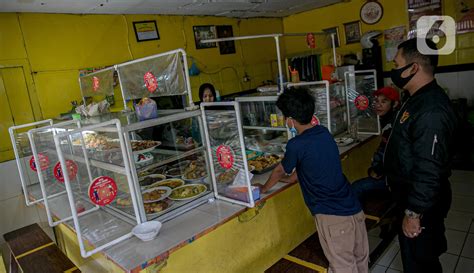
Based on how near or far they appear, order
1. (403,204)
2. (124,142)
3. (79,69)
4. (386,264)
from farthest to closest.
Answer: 1. (79,69)
2. (386,264)
3. (403,204)
4. (124,142)

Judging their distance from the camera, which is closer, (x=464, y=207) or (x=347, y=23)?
(x=464, y=207)

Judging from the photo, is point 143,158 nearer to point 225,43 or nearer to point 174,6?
point 174,6

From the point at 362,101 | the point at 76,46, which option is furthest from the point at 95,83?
the point at 362,101

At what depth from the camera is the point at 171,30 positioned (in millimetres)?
5133

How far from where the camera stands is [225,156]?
2.18 m

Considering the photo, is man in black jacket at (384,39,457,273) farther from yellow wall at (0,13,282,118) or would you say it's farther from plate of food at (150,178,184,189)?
yellow wall at (0,13,282,118)

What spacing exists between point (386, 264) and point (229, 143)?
1.97 m

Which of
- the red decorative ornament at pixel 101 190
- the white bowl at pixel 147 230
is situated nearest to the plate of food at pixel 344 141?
the white bowl at pixel 147 230

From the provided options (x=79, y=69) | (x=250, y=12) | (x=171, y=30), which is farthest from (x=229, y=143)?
(x=250, y=12)

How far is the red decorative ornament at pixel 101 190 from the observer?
180cm

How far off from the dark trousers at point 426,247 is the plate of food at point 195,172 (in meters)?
1.47

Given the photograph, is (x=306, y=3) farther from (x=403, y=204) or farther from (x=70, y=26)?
(x=403, y=204)

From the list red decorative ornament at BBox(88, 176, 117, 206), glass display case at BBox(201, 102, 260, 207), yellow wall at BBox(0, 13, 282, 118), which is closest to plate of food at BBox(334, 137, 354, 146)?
glass display case at BBox(201, 102, 260, 207)

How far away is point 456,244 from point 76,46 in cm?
485
